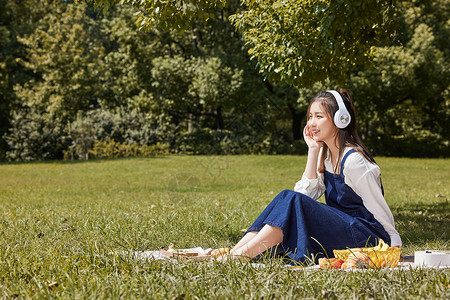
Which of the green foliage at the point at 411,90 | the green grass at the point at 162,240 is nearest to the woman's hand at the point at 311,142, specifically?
the green grass at the point at 162,240

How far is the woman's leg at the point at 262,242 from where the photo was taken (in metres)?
3.54

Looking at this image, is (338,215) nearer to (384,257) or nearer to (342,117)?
(384,257)

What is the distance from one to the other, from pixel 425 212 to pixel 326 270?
4.39 metres

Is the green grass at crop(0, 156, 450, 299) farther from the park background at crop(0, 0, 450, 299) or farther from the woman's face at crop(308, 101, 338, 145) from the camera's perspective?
the woman's face at crop(308, 101, 338, 145)

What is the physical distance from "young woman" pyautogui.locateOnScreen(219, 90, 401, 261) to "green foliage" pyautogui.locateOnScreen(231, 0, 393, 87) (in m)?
1.92

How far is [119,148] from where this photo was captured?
2041 cm

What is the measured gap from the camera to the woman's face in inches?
154

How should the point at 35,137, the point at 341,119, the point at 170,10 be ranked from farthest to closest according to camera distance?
1. the point at 35,137
2. the point at 170,10
3. the point at 341,119

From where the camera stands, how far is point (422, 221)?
6.24 m

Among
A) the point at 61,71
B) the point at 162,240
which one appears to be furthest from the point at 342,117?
the point at 61,71

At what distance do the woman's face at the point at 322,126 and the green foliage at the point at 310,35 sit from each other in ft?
5.82

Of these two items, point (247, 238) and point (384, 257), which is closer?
point (384, 257)

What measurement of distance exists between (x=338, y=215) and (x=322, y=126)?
0.75 meters

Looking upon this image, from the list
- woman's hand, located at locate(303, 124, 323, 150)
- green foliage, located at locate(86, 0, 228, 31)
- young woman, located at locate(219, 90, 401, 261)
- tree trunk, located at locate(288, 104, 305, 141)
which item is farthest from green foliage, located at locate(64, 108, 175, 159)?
young woman, located at locate(219, 90, 401, 261)
